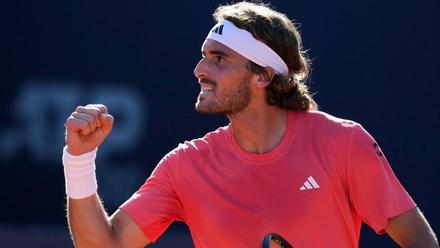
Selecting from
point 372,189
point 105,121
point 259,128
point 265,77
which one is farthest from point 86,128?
point 372,189

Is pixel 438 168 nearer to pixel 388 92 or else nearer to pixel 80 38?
pixel 388 92

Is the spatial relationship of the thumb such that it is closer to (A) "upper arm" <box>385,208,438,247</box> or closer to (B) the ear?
(B) the ear

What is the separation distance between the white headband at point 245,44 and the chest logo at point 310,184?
1.82 feet

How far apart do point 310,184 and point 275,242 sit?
0.81ft

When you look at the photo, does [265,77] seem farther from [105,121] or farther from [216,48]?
[105,121]

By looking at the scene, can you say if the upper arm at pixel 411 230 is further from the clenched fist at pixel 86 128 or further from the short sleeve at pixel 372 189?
the clenched fist at pixel 86 128

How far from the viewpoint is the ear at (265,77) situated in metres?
3.90

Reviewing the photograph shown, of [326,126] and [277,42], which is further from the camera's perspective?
[277,42]

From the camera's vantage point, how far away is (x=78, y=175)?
11.3 ft

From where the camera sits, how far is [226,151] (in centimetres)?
371

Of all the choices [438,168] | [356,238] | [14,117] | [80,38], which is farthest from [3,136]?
[356,238]

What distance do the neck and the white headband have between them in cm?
19

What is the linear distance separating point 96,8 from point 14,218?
1.37 metres

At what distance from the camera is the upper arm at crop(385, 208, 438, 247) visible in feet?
11.2
